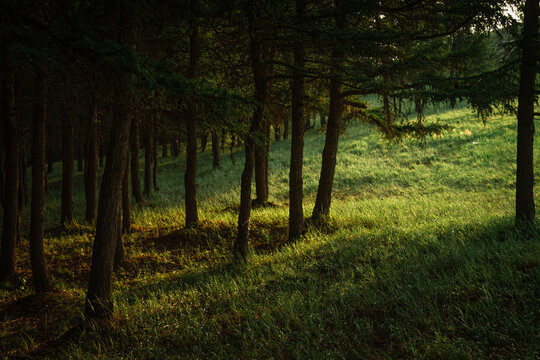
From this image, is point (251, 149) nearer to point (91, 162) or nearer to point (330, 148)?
point (330, 148)

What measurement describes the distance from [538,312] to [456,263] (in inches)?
69.0

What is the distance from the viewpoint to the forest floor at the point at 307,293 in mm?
A: 4250

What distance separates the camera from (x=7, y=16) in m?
3.80

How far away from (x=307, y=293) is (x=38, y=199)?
6.58 meters

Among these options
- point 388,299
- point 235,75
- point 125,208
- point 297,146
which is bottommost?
point 388,299

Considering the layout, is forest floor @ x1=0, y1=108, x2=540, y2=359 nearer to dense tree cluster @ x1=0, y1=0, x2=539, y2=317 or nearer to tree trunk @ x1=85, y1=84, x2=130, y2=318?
tree trunk @ x1=85, y1=84, x2=130, y2=318

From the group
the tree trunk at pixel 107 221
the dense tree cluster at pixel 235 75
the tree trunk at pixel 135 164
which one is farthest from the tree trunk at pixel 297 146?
the tree trunk at pixel 135 164

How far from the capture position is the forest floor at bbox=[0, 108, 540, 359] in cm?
425

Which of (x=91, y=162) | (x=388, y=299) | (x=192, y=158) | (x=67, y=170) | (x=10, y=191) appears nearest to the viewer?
(x=388, y=299)

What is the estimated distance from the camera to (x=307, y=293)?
5.79 m

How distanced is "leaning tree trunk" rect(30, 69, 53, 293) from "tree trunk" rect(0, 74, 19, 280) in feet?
4.00

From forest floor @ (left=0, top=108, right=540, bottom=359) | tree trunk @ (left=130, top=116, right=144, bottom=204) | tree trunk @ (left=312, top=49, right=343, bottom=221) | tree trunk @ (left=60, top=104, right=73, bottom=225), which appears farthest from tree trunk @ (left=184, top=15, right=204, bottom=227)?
tree trunk @ (left=60, top=104, right=73, bottom=225)

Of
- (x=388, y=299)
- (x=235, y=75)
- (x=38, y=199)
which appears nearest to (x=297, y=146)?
(x=235, y=75)

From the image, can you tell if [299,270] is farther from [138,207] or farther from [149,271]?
[138,207]
